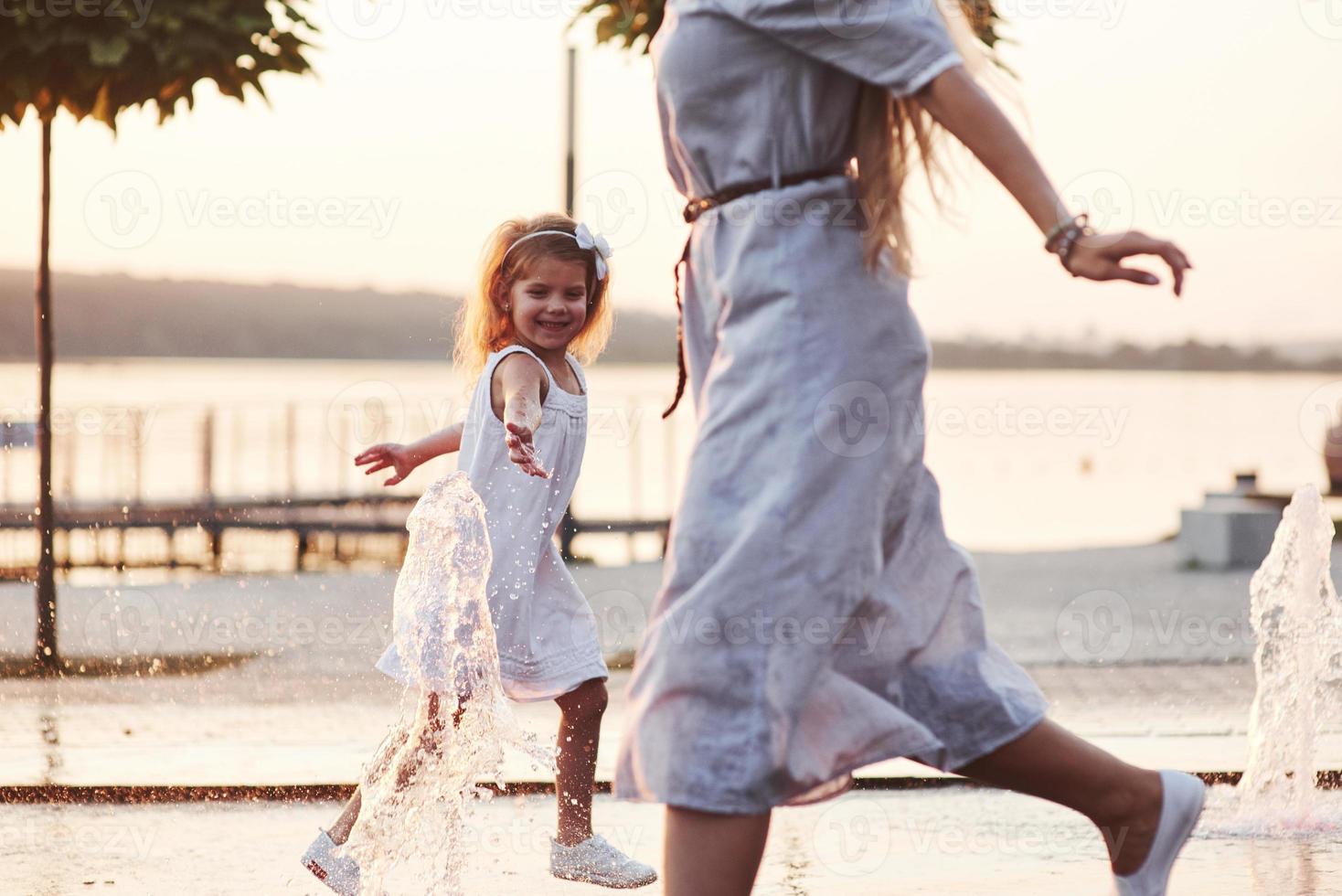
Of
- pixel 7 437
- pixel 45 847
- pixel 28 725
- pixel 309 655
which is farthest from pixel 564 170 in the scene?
pixel 45 847

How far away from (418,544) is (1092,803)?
178 cm

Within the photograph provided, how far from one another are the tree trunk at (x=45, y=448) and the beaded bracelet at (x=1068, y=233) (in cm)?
657

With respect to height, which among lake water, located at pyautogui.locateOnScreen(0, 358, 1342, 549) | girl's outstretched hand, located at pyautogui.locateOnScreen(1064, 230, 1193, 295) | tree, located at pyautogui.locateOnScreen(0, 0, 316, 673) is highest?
tree, located at pyautogui.locateOnScreen(0, 0, 316, 673)

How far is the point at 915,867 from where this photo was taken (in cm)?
437

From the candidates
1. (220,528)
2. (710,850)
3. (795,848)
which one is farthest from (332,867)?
(220,528)

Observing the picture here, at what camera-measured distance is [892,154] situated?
259 centimetres

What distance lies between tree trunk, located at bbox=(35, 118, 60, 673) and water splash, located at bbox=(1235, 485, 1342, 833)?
516cm

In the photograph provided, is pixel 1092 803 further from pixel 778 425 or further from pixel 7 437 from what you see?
pixel 7 437

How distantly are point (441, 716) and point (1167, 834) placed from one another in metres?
1.69

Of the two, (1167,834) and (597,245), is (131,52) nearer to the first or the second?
(597,245)

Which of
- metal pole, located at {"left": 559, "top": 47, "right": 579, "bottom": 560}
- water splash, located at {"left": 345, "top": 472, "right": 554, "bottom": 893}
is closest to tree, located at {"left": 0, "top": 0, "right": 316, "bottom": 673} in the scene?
metal pole, located at {"left": 559, "top": 47, "right": 579, "bottom": 560}

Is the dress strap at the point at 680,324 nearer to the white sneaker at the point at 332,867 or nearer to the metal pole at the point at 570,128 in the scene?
the white sneaker at the point at 332,867

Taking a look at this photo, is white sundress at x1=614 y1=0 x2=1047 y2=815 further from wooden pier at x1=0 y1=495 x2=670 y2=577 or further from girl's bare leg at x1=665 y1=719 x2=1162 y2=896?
wooden pier at x1=0 y1=495 x2=670 y2=577

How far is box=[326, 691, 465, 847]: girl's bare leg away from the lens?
391 cm
